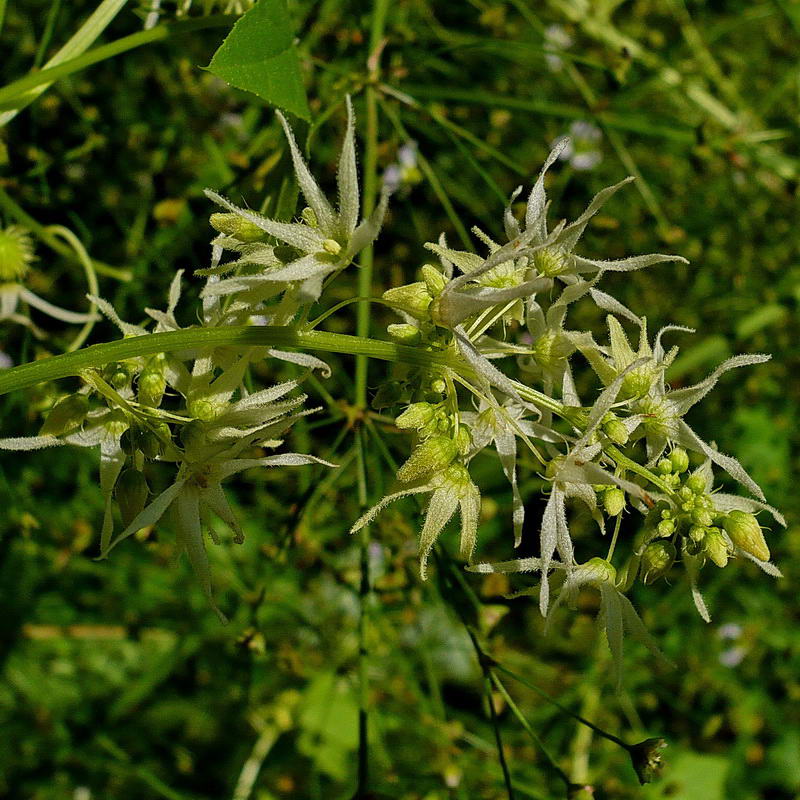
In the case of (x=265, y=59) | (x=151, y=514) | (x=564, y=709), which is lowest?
(x=564, y=709)

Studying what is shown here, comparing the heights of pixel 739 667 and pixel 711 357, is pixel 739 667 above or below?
below

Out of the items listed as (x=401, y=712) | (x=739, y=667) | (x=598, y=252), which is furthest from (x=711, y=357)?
(x=401, y=712)

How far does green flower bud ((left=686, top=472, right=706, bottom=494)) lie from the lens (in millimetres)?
1184

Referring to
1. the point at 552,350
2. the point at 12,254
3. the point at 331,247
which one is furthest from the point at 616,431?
the point at 12,254

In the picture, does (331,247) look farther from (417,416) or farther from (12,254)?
(12,254)

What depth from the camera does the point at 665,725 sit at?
300cm

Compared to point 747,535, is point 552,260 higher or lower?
higher

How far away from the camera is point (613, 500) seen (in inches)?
44.9

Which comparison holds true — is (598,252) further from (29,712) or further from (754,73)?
(29,712)

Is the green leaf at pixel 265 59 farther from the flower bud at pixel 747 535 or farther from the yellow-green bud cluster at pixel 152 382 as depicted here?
the flower bud at pixel 747 535

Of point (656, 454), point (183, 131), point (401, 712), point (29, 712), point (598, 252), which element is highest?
point (183, 131)

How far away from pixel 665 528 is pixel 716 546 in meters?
0.07

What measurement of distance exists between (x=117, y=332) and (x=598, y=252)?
1567mm

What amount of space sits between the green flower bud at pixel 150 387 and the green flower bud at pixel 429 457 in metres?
0.33
